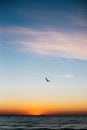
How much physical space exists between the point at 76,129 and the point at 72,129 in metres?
0.20

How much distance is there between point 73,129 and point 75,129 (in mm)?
106

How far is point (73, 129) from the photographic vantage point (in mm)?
14750

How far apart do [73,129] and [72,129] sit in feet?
0.22

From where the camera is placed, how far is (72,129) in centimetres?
1480

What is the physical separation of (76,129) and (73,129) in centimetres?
15

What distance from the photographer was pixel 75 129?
579 inches

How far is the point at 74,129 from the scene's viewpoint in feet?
48.3

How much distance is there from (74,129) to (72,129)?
13 cm

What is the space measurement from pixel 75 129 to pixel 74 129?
5cm

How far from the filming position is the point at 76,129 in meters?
14.7
